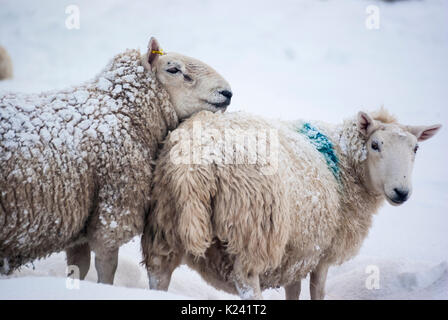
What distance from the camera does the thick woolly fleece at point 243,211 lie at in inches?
111

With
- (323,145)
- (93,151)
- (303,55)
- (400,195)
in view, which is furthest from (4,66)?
(303,55)

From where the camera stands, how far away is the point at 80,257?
3.46 m

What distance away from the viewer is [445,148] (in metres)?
8.54

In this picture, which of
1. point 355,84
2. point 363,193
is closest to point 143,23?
point 355,84

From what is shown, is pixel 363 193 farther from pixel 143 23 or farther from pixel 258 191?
pixel 143 23

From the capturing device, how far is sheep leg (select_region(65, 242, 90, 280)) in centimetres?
344

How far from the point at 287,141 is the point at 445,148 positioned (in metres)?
6.11

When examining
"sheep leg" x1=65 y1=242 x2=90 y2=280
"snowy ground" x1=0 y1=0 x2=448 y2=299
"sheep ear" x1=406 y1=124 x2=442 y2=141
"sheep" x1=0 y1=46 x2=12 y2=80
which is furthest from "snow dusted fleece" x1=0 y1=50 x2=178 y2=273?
"sheep" x1=0 y1=46 x2=12 y2=80

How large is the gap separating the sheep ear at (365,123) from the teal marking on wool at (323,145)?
10.3 inches

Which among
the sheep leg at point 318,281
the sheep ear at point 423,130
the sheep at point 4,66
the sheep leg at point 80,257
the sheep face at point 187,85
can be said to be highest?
the sheep face at point 187,85

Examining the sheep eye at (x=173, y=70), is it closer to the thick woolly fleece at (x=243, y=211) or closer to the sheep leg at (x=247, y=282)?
the thick woolly fleece at (x=243, y=211)

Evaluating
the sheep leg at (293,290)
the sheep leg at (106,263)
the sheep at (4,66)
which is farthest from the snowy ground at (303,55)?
the sheep leg at (106,263)

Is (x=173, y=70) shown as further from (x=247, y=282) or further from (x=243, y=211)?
(x=247, y=282)

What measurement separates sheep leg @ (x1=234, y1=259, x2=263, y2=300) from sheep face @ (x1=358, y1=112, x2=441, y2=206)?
1.20m
